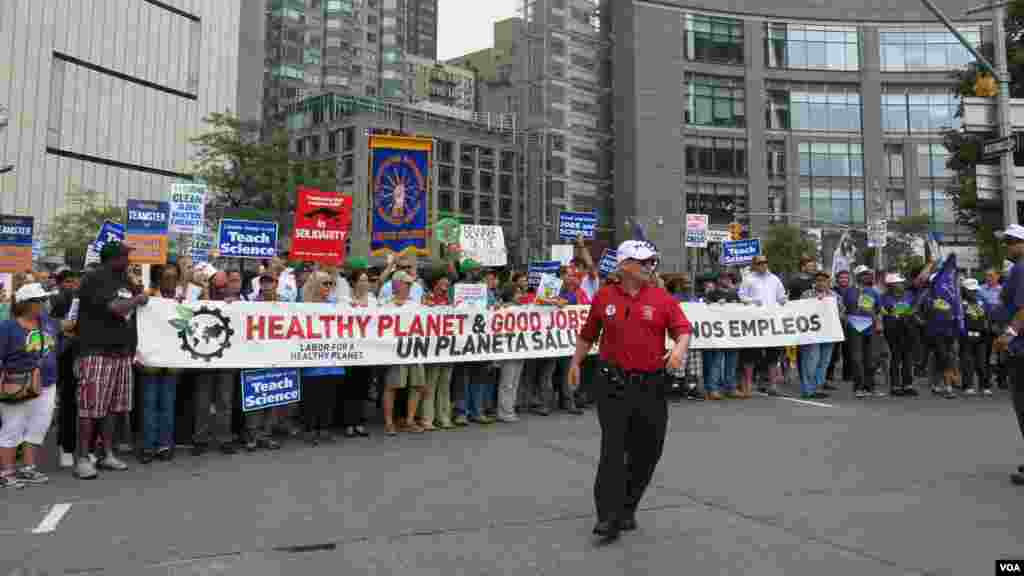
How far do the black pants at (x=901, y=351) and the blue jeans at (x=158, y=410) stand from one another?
11.1 metres

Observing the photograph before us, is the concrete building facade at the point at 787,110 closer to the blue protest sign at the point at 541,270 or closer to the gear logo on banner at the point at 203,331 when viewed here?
the blue protest sign at the point at 541,270

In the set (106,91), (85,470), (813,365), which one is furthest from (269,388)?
(106,91)

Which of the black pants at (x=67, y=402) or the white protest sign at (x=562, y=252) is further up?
the white protest sign at (x=562, y=252)

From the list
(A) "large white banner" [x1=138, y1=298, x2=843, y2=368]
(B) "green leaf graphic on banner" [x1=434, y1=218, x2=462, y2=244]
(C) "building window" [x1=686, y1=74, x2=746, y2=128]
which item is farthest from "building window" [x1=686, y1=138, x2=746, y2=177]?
(A) "large white banner" [x1=138, y1=298, x2=843, y2=368]

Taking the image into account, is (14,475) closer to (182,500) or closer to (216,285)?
(182,500)

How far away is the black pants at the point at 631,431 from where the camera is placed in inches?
216

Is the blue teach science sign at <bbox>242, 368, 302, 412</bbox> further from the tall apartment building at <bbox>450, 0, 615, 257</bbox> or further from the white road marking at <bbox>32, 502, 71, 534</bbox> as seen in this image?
the tall apartment building at <bbox>450, 0, 615, 257</bbox>

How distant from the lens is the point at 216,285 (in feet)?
31.7

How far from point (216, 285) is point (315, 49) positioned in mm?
102645

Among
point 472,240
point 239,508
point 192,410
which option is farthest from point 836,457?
point 472,240

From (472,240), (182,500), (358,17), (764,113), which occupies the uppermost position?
(358,17)

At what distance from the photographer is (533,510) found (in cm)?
612

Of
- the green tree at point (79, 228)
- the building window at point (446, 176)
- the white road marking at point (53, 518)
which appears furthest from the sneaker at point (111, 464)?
the building window at point (446, 176)

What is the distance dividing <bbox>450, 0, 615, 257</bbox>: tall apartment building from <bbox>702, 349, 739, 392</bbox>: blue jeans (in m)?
62.4
